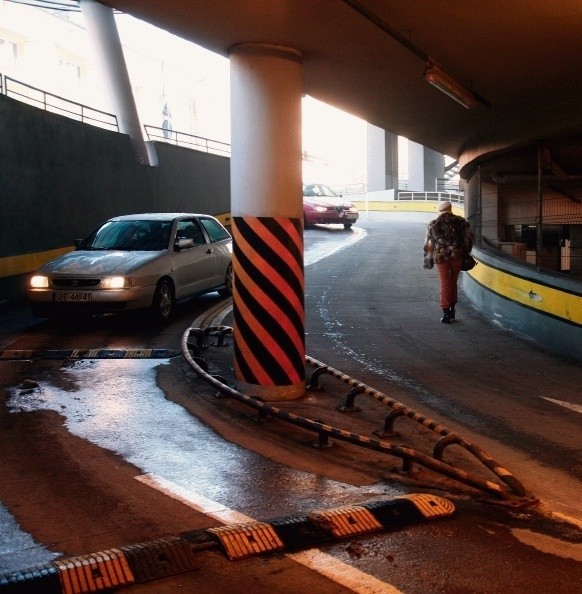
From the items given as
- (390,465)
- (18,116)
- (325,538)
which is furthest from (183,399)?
(18,116)

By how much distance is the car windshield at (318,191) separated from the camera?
31.9 metres

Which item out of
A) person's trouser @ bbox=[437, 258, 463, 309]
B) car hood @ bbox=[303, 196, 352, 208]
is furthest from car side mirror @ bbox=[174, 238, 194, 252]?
car hood @ bbox=[303, 196, 352, 208]

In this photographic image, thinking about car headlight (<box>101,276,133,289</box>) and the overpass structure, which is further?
car headlight (<box>101,276,133,289</box>)

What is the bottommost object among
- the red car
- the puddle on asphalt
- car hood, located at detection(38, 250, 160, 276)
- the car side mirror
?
the puddle on asphalt

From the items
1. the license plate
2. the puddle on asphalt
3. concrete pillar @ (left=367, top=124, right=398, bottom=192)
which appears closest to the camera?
the puddle on asphalt

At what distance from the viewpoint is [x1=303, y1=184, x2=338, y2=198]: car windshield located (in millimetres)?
31900

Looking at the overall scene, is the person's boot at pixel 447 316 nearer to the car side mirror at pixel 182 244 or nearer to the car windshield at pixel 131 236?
the car side mirror at pixel 182 244

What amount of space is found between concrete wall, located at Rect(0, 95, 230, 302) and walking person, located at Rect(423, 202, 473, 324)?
300 inches

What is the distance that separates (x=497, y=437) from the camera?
21.6 ft

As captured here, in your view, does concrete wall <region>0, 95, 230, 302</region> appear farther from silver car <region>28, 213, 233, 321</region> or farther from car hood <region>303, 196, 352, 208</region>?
car hood <region>303, 196, 352, 208</region>

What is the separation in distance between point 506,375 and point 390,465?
138 inches

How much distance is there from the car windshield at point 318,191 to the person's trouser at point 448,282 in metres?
19.6

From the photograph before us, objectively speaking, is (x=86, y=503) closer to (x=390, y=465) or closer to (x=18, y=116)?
(x=390, y=465)

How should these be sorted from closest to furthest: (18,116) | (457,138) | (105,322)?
(105,322), (18,116), (457,138)
